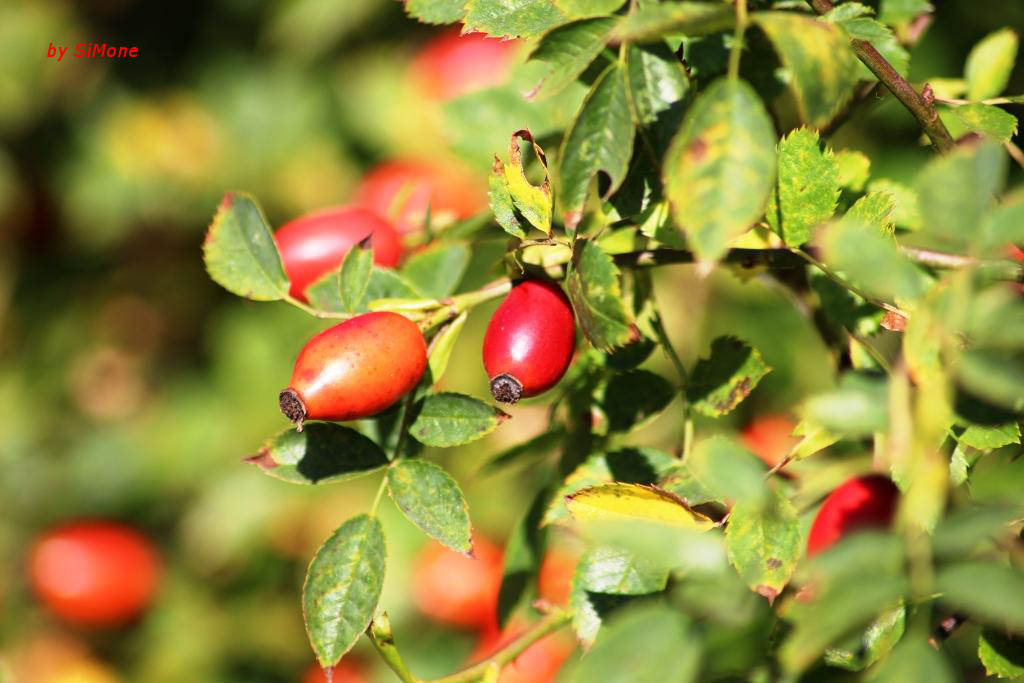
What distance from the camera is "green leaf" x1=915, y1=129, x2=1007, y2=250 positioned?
0.61m

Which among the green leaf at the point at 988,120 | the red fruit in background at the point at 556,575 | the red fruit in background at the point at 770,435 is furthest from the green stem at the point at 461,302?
the red fruit in background at the point at 556,575

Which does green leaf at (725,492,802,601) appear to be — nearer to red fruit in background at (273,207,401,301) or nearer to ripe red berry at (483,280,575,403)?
ripe red berry at (483,280,575,403)

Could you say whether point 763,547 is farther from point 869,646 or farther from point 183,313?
point 183,313

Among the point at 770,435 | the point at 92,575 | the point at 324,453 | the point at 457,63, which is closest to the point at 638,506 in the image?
the point at 324,453

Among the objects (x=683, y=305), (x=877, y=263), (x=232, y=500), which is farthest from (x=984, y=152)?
(x=232, y=500)

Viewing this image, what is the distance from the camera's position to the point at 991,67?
1.05 metres

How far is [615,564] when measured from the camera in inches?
33.9

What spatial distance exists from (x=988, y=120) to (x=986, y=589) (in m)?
0.52

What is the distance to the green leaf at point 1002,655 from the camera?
2.61 feet

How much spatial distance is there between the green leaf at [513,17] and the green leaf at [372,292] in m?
0.27

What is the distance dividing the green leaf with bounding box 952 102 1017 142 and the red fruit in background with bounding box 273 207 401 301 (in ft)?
1.96

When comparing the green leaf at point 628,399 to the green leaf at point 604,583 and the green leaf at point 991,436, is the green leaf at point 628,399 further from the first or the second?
the green leaf at point 991,436

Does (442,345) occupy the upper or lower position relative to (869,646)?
upper

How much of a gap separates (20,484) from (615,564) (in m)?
2.20
